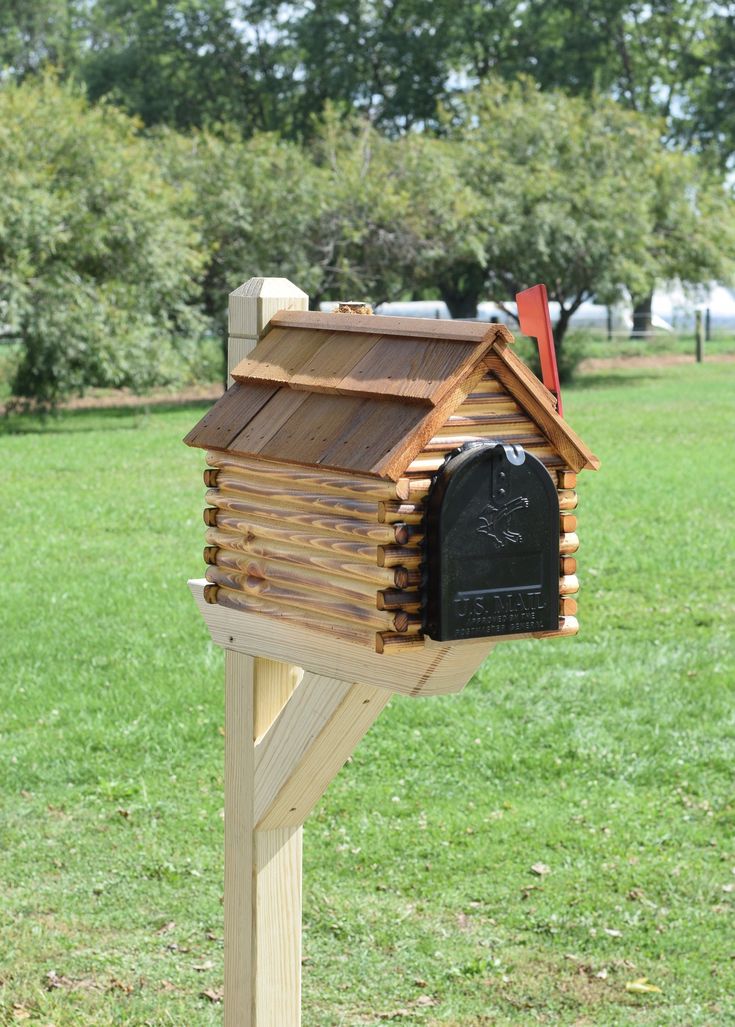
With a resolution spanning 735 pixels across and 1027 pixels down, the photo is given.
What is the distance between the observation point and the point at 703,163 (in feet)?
127

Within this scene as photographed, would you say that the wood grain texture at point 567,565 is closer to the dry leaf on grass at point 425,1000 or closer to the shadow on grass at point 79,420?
the dry leaf on grass at point 425,1000

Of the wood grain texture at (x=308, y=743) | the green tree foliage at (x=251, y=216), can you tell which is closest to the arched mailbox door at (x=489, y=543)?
the wood grain texture at (x=308, y=743)

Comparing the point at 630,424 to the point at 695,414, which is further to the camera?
the point at 695,414

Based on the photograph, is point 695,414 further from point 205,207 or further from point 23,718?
point 23,718

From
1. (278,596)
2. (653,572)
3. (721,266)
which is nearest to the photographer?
(278,596)

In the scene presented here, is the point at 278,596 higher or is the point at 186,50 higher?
the point at 186,50

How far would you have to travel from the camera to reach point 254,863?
2729 millimetres

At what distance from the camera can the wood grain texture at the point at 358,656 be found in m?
2.22

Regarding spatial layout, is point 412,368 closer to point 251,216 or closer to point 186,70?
point 251,216

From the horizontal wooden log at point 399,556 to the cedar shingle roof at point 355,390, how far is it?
131 millimetres

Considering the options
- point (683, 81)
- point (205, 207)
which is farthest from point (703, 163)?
point (205, 207)

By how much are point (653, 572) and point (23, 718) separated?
4.36m

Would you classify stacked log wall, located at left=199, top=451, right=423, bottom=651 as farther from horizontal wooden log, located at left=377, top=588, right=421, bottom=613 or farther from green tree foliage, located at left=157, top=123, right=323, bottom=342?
green tree foliage, located at left=157, top=123, right=323, bottom=342

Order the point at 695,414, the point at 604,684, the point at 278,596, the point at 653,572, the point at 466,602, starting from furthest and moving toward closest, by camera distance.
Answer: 1. the point at 695,414
2. the point at 653,572
3. the point at 604,684
4. the point at 278,596
5. the point at 466,602
